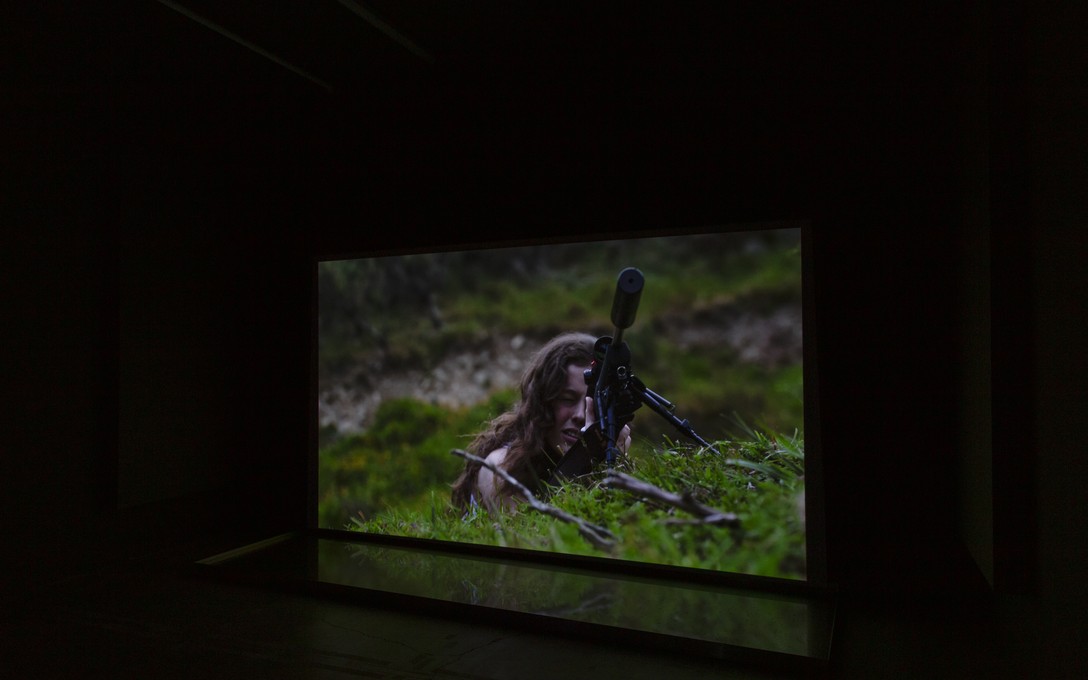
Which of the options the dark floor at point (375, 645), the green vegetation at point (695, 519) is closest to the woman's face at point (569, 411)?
the green vegetation at point (695, 519)

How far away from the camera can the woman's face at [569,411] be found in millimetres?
3625

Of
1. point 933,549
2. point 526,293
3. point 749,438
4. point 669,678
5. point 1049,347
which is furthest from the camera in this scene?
point 526,293

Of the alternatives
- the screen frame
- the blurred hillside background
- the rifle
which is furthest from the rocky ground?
the rifle

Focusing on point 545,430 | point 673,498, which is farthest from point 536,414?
point 673,498

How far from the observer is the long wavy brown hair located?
11.9ft

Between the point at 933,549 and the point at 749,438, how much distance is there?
2.85 ft

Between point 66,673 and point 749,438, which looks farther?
point 749,438

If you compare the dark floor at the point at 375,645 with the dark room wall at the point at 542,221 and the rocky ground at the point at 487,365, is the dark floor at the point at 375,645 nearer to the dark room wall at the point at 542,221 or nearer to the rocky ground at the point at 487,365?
the dark room wall at the point at 542,221

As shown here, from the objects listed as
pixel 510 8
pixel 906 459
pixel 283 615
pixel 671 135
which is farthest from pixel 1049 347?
pixel 283 615

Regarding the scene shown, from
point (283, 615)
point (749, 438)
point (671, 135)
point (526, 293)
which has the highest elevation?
point (671, 135)

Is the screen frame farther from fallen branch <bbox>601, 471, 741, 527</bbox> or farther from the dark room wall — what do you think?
fallen branch <bbox>601, 471, 741, 527</bbox>

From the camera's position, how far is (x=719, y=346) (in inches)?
130

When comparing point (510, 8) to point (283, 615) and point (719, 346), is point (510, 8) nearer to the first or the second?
point (719, 346)

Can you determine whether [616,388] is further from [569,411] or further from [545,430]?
[545,430]
